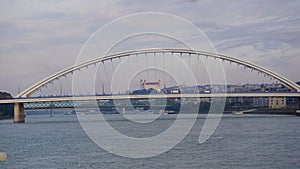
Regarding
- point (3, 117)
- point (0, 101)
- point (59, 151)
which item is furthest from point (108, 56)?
point (59, 151)

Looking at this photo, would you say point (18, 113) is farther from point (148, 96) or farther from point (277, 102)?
point (277, 102)

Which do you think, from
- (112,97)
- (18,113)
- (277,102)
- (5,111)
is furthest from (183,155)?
(277,102)

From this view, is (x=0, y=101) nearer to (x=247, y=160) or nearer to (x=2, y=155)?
(x=247, y=160)

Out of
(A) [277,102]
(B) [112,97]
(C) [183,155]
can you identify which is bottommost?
(C) [183,155]

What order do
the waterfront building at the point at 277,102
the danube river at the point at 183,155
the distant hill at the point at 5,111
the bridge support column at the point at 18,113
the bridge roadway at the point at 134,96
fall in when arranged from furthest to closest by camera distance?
the waterfront building at the point at 277,102 < the distant hill at the point at 5,111 < the bridge support column at the point at 18,113 < the bridge roadway at the point at 134,96 < the danube river at the point at 183,155

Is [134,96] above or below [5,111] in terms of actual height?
above

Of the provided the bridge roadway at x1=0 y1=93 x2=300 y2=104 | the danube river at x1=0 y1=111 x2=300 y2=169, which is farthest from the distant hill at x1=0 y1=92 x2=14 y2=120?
the danube river at x1=0 y1=111 x2=300 y2=169

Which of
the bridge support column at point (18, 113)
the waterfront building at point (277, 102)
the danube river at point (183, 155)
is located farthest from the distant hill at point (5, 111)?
the danube river at point (183, 155)

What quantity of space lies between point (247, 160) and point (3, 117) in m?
66.2

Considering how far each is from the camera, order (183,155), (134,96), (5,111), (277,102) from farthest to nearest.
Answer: (277,102), (5,111), (134,96), (183,155)

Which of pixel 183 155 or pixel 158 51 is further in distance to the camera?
pixel 158 51

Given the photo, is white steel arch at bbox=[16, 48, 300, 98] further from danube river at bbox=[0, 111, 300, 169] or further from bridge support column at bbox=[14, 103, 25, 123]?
danube river at bbox=[0, 111, 300, 169]

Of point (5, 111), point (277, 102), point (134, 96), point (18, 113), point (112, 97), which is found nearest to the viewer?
point (134, 96)

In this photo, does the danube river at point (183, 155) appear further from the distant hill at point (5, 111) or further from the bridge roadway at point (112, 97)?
the distant hill at point (5, 111)
